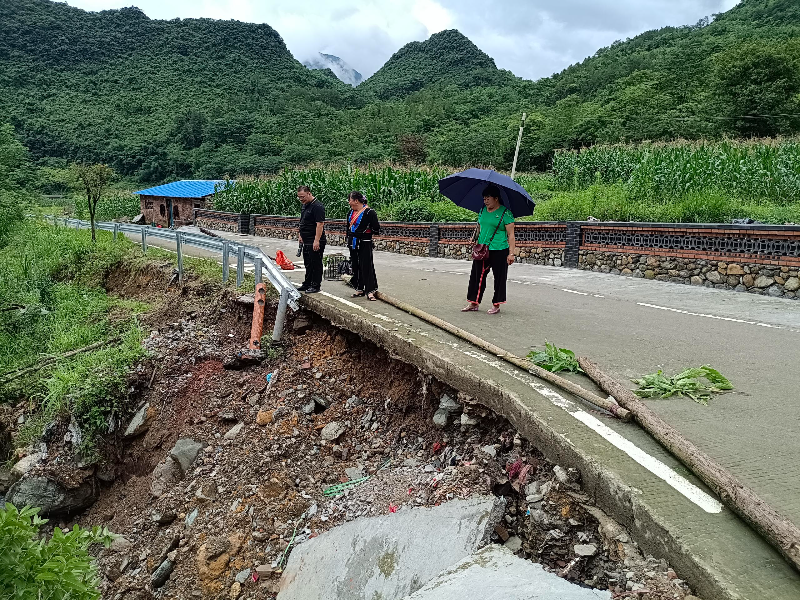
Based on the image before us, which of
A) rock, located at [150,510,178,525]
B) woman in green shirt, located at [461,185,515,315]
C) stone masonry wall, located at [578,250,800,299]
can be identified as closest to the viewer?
rock, located at [150,510,178,525]

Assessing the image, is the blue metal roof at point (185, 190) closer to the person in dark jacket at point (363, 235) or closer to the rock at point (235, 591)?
the person in dark jacket at point (363, 235)

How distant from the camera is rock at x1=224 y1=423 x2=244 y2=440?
20.9 feet

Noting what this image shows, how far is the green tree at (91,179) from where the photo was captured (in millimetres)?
18516

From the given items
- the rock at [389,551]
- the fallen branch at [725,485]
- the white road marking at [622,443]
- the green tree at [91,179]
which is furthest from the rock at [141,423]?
the green tree at [91,179]

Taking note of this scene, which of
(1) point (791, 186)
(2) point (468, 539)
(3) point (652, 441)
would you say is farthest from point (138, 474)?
(1) point (791, 186)

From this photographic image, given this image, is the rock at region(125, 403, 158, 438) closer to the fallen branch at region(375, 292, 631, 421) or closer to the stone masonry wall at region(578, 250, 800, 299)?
the fallen branch at region(375, 292, 631, 421)

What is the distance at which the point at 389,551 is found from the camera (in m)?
3.75

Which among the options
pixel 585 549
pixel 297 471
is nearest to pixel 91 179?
pixel 297 471

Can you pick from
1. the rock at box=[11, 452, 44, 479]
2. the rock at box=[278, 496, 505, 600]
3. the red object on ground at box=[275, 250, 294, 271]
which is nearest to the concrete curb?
the rock at box=[278, 496, 505, 600]

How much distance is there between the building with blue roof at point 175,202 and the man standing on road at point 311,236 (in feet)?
98.8

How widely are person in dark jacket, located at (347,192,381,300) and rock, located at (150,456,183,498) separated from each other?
11.0 feet

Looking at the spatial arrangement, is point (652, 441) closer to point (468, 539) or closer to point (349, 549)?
point (468, 539)

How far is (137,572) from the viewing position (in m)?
5.26

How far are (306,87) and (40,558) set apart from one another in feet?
292
